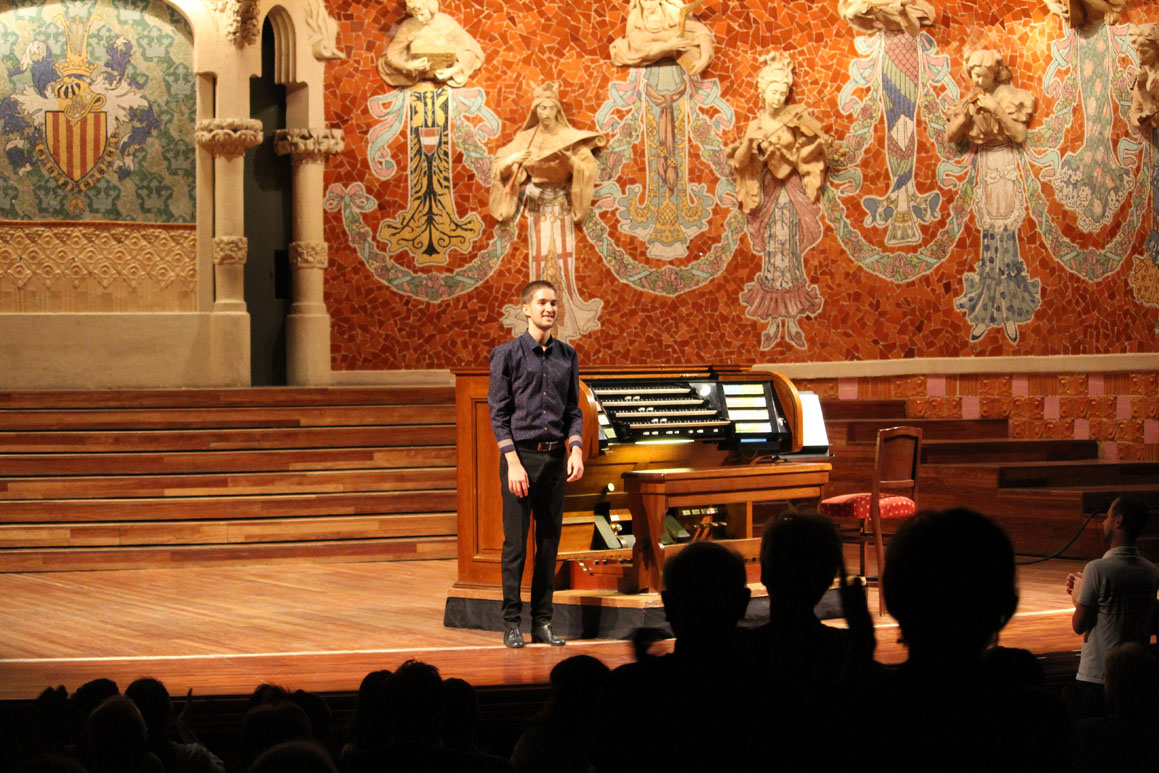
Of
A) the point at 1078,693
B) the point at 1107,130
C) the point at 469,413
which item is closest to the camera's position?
the point at 1078,693

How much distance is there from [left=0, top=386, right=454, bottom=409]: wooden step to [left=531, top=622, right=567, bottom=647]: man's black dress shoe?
14.8ft

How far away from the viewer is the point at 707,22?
11477mm

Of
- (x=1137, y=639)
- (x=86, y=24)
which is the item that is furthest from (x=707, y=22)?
(x=1137, y=639)

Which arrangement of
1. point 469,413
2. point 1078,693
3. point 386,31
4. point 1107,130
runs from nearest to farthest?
1. point 1078,693
2. point 469,413
3. point 1107,130
4. point 386,31

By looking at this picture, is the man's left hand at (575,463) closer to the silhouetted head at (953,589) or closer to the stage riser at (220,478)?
the stage riser at (220,478)

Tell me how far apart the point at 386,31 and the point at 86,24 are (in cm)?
231

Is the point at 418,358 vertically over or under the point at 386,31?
under

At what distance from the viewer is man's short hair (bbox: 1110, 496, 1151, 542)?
165 inches

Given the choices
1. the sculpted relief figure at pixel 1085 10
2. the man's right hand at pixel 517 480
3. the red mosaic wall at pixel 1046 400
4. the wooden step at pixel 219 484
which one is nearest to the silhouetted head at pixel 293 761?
the man's right hand at pixel 517 480

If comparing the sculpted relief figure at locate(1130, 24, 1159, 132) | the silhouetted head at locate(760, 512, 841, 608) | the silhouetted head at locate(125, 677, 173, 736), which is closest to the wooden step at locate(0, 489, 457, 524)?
the sculpted relief figure at locate(1130, 24, 1159, 132)

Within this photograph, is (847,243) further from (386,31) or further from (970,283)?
(386,31)

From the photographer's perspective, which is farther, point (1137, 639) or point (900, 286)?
point (900, 286)

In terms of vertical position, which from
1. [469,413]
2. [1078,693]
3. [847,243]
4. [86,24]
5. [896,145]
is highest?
[86,24]

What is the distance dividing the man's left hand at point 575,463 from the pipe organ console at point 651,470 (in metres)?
0.25
